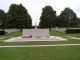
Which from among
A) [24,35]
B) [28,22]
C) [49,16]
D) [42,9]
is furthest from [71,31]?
[42,9]

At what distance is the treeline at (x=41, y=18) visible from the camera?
2524 inches

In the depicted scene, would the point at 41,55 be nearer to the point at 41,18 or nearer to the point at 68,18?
the point at 41,18

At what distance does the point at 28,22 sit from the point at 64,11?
1766cm

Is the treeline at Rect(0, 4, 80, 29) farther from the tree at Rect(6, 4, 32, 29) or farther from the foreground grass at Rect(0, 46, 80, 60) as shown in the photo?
the foreground grass at Rect(0, 46, 80, 60)

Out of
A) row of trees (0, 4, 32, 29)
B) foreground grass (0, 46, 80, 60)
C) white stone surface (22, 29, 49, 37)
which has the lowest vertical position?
foreground grass (0, 46, 80, 60)

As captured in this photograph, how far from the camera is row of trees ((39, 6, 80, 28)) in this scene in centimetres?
7131

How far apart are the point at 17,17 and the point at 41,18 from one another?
11.0 metres

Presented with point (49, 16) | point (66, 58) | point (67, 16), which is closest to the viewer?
point (66, 58)

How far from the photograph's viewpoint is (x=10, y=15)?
213 ft

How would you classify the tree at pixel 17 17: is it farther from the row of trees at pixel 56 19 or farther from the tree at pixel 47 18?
the row of trees at pixel 56 19

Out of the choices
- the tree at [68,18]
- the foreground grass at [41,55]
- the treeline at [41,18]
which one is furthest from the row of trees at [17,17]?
the foreground grass at [41,55]

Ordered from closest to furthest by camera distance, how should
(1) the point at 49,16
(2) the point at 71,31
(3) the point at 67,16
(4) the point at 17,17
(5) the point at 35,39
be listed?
(5) the point at 35,39, (2) the point at 71,31, (4) the point at 17,17, (1) the point at 49,16, (3) the point at 67,16

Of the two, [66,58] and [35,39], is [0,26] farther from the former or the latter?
[66,58]

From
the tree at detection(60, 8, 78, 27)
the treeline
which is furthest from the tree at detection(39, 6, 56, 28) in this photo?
the tree at detection(60, 8, 78, 27)
